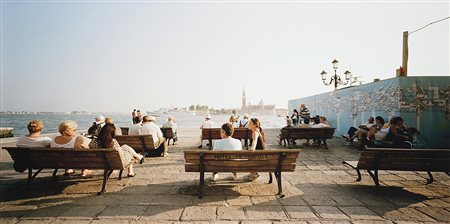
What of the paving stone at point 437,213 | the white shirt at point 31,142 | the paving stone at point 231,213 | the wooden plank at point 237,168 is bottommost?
the paving stone at point 231,213

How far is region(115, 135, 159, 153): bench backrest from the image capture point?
646cm

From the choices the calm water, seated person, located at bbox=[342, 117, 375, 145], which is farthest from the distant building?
seated person, located at bbox=[342, 117, 375, 145]

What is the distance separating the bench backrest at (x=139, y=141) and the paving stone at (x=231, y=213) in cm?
387

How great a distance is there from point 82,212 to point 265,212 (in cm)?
267

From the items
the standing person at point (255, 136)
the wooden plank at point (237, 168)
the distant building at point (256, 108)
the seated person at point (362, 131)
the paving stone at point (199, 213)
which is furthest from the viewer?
the distant building at point (256, 108)

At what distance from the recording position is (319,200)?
3.67 metres

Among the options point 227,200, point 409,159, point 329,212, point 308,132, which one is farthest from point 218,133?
point 409,159

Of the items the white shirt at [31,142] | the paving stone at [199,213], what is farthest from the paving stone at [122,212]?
the white shirt at [31,142]

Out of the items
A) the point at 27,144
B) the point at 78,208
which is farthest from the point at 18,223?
the point at 27,144

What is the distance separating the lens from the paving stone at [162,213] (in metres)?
3.04

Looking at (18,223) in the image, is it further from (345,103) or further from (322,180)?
(345,103)

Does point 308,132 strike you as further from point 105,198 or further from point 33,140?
point 33,140

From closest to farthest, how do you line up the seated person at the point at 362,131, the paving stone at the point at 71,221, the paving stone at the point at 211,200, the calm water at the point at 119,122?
the paving stone at the point at 71,221 < the paving stone at the point at 211,200 < the seated person at the point at 362,131 < the calm water at the point at 119,122

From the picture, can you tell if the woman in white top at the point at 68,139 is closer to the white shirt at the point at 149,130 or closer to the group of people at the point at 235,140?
the white shirt at the point at 149,130
